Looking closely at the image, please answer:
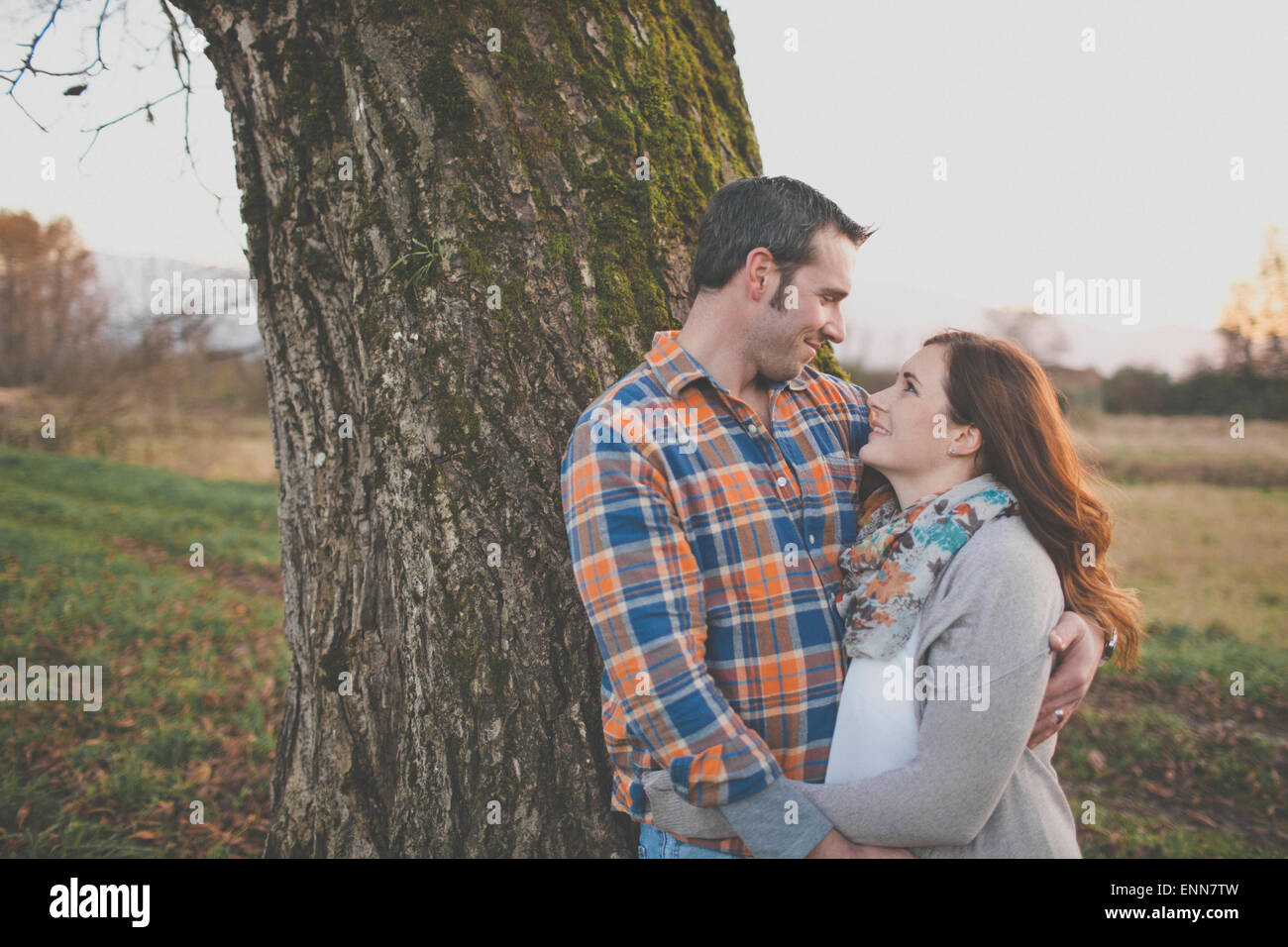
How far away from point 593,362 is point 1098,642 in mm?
1607

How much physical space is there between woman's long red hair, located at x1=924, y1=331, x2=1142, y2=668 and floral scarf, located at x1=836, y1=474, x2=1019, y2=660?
0.27 feet

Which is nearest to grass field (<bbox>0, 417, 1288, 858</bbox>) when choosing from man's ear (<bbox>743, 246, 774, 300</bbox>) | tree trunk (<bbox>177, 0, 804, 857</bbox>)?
man's ear (<bbox>743, 246, 774, 300</bbox>)

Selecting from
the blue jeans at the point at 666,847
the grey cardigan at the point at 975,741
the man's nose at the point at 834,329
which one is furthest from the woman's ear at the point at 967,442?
the blue jeans at the point at 666,847

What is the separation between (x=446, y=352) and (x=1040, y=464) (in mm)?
1655

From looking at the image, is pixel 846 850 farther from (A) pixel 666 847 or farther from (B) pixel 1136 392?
(B) pixel 1136 392

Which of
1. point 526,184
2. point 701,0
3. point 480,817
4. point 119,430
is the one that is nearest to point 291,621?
point 480,817

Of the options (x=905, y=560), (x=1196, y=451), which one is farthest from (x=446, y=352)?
(x=1196, y=451)

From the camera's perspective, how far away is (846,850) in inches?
73.9

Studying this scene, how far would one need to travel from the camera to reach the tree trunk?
2.33m

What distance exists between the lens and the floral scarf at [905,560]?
194 cm

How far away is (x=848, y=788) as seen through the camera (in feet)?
6.11

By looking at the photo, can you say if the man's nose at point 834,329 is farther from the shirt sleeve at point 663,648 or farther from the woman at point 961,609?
the shirt sleeve at point 663,648

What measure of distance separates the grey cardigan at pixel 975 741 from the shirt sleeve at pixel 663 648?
0.26ft

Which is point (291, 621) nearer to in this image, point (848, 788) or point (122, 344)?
point (848, 788)
